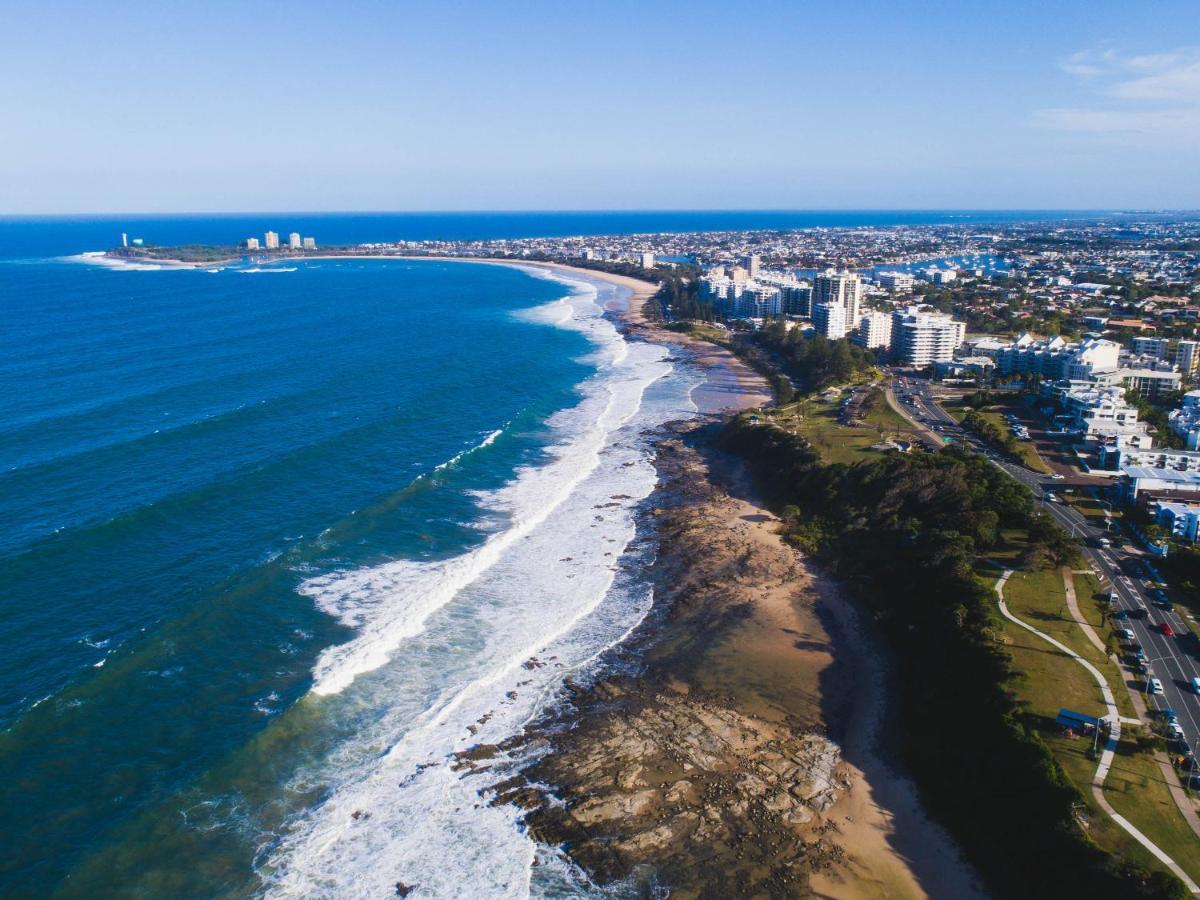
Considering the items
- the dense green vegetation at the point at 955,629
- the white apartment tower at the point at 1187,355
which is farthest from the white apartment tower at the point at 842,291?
the dense green vegetation at the point at 955,629

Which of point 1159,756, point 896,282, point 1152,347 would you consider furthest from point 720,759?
point 896,282

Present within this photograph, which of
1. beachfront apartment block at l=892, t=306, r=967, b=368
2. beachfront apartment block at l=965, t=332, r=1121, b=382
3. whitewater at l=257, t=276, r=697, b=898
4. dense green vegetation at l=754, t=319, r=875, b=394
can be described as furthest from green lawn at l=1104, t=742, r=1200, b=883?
beachfront apartment block at l=892, t=306, r=967, b=368

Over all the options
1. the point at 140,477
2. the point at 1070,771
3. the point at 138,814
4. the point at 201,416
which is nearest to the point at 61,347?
the point at 201,416

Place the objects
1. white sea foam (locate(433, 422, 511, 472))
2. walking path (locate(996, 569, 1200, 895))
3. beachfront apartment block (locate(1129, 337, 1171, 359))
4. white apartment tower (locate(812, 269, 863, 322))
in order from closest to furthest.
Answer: walking path (locate(996, 569, 1200, 895)), white sea foam (locate(433, 422, 511, 472)), beachfront apartment block (locate(1129, 337, 1171, 359)), white apartment tower (locate(812, 269, 863, 322))

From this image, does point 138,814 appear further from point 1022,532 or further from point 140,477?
point 1022,532

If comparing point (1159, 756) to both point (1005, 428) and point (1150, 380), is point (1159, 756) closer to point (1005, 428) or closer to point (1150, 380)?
point (1005, 428)

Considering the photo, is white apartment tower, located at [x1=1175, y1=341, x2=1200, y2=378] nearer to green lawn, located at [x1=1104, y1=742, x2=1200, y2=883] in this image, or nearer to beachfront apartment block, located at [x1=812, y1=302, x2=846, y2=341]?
beachfront apartment block, located at [x1=812, y1=302, x2=846, y2=341]

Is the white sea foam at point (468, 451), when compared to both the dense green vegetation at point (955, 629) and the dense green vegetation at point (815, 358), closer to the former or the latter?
the dense green vegetation at point (955, 629)
